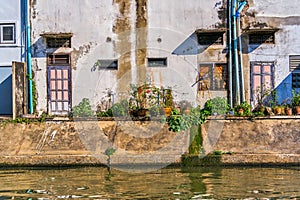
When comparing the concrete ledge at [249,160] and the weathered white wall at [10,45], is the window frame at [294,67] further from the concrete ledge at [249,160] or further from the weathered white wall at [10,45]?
the weathered white wall at [10,45]

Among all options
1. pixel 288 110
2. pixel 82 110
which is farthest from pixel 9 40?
pixel 288 110

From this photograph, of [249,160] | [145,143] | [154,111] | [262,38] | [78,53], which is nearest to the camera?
[249,160]

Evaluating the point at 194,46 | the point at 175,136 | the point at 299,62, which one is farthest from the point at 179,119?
the point at 299,62

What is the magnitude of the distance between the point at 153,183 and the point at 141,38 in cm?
930

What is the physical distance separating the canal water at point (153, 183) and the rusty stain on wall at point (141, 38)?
6204mm

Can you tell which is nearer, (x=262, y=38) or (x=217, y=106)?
(x=217, y=106)

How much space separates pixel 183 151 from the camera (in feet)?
60.8

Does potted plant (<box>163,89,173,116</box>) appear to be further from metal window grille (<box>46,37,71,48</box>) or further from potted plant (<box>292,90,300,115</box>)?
potted plant (<box>292,90,300,115</box>)

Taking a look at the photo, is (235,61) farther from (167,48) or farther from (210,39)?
(167,48)

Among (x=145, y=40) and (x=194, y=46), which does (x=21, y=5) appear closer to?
(x=145, y=40)

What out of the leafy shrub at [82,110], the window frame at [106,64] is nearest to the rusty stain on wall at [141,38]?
the window frame at [106,64]

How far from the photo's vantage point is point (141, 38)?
2292 centimetres

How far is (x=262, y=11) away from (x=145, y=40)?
4259 millimetres

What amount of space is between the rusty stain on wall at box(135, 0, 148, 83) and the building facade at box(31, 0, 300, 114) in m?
0.04
